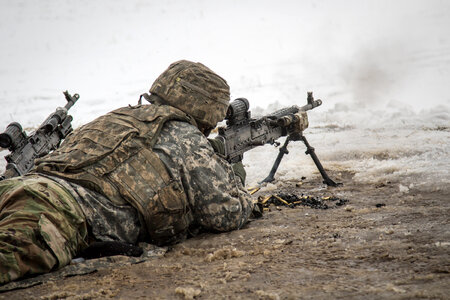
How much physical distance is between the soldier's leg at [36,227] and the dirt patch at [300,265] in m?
0.13

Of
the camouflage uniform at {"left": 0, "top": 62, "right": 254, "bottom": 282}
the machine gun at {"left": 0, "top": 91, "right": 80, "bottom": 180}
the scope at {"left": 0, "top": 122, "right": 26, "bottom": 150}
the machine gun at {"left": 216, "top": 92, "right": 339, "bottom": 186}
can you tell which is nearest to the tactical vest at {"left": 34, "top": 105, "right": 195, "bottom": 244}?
the camouflage uniform at {"left": 0, "top": 62, "right": 254, "bottom": 282}

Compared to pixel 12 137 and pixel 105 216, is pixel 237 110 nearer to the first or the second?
pixel 105 216

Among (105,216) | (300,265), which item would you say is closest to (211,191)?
(105,216)

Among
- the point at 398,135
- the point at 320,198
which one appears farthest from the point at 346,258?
the point at 398,135

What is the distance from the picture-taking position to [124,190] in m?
3.04

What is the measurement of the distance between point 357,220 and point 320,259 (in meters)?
1.23

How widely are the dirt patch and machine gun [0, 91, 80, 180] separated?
316 centimetres

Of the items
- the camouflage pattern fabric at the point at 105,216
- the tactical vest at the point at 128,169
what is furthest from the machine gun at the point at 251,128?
the camouflage pattern fabric at the point at 105,216

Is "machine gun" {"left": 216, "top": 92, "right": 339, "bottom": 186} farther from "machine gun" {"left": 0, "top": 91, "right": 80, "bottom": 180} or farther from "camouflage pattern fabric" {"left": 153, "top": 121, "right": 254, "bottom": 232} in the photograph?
"machine gun" {"left": 0, "top": 91, "right": 80, "bottom": 180}

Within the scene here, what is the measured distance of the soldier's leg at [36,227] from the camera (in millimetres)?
2391

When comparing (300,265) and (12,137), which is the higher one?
(12,137)

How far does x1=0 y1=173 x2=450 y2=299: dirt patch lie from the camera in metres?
2.15

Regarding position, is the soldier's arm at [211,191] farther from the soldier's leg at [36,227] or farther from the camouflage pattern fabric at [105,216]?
the soldier's leg at [36,227]

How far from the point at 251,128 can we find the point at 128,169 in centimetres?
224
